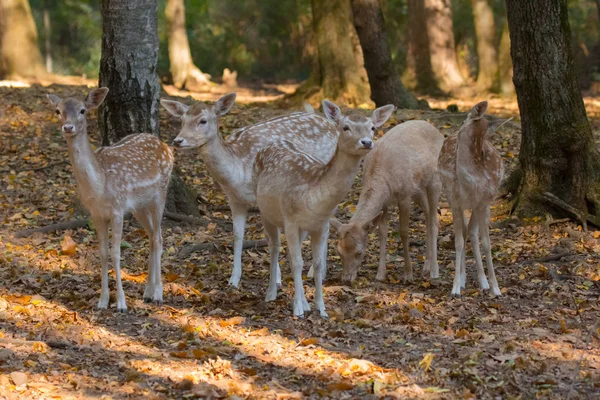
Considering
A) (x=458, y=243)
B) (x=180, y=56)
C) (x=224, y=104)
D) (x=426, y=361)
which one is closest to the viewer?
(x=426, y=361)

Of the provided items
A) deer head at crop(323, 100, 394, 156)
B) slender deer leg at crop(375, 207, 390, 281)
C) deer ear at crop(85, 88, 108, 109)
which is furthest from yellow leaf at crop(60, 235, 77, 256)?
deer head at crop(323, 100, 394, 156)

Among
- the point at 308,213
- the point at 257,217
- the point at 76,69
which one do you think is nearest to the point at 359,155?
the point at 308,213

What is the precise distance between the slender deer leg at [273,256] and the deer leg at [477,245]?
178 centimetres

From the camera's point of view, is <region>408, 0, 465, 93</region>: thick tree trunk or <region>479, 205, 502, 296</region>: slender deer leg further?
<region>408, 0, 465, 93</region>: thick tree trunk

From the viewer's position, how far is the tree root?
9219 mm

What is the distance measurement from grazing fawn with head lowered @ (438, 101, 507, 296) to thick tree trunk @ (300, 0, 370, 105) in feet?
26.2

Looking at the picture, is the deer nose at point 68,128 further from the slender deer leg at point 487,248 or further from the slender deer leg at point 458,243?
the slender deer leg at point 487,248

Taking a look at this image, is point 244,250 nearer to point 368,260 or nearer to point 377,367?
point 368,260

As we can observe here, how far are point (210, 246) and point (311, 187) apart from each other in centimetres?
274

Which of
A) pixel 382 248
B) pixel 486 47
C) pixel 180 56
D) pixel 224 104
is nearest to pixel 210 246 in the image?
pixel 224 104

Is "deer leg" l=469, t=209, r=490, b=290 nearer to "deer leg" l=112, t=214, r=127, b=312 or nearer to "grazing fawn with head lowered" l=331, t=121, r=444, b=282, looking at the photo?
"grazing fawn with head lowered" l=331, t=121, r=444, b=282

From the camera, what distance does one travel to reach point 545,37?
938 centimetres

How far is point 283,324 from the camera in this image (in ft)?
22.5

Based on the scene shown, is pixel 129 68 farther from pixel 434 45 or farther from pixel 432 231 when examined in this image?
pixel 434 45
